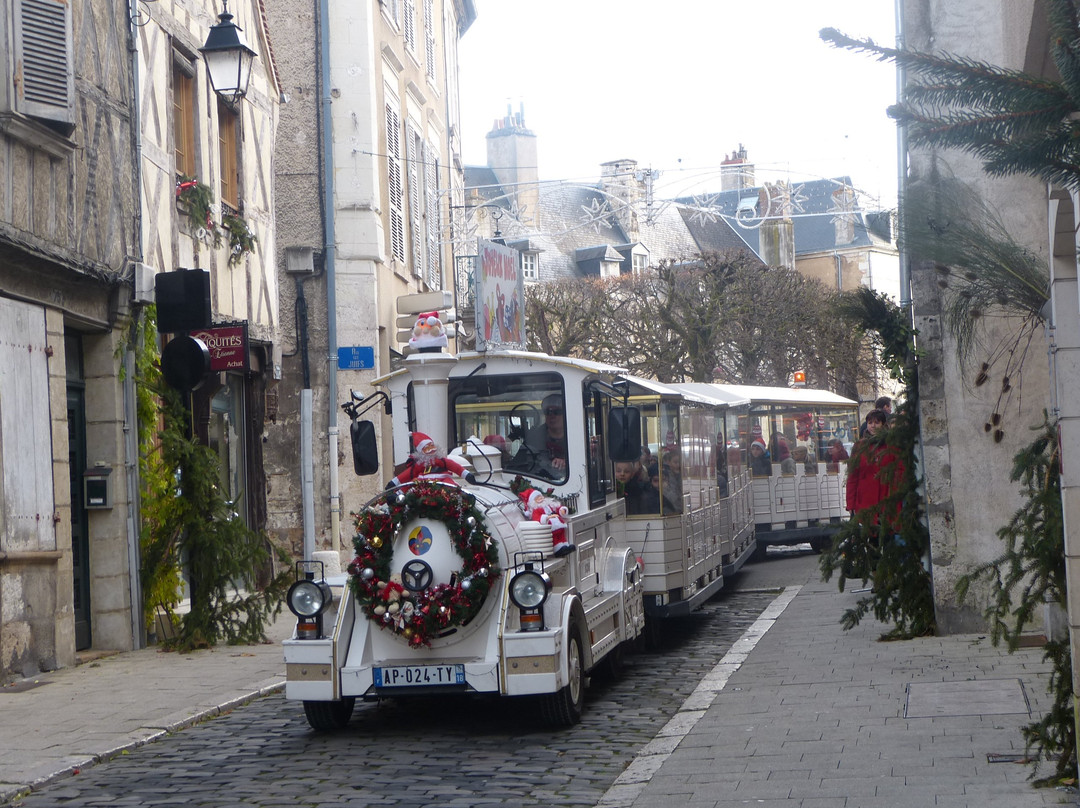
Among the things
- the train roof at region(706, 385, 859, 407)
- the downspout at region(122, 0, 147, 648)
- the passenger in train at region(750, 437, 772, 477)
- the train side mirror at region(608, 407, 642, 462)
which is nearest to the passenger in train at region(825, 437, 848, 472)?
the train roof at region(706, 385, 859, 407)

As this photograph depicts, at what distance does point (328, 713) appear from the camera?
8.27 m

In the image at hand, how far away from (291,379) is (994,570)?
1537 cm

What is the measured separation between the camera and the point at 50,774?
7.16m

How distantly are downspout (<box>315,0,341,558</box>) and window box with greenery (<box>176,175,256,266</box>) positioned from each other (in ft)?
14.1

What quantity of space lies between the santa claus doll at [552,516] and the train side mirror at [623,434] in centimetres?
89

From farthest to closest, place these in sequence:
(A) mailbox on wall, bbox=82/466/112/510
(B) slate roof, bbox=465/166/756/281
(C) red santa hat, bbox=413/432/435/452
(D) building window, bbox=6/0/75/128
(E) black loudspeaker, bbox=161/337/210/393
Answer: (B) slate roof, bbox=465/166/756/281 < (A) mailbox on wall, bbox=82/466/112/510 < (E) black loudspeaker, bbox=161/337/210/393 < (D) building window, bbox=6/0/75/128 < (C) red santa hat, bbox=413/432/435/452

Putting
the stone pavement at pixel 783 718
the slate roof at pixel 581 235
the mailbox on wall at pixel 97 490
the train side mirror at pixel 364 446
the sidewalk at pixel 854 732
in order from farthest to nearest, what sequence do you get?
the slate roof at pixel 581 235 → the mailbox on wall at pixel 97 490 → the train side mirror at pixel 364 446 → the stone pavement at pixel 783 718 → the sidewalk at pixel 854 732

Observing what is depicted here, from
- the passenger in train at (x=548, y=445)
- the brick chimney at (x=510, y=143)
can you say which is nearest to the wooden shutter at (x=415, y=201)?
the passenger in train at (x=548, y=445)

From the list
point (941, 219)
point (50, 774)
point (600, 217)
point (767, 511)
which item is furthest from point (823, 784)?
point (600, 217)

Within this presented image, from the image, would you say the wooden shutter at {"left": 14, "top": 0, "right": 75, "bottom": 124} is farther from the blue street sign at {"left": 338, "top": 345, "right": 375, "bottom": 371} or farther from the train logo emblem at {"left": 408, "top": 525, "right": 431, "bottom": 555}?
the blue street sign at {"left": 338, "top": 345, "right": 375, "bottom": 371}

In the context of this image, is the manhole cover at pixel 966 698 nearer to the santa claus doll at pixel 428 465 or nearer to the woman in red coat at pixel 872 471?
the woman in red coat at pixel 872 471

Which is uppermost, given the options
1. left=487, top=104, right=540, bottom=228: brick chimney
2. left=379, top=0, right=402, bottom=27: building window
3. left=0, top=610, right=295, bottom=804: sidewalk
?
left=487, top=104, right=540, bottom=228: brick chimney

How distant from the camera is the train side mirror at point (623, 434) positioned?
31.6ft

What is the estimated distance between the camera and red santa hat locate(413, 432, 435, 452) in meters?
8.84
